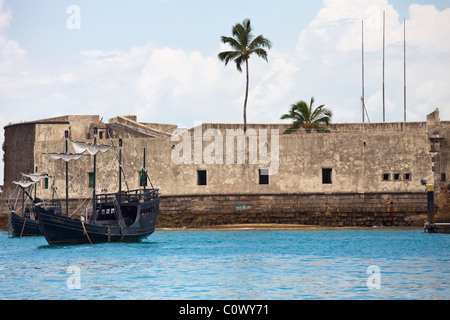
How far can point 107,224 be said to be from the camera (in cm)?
3375

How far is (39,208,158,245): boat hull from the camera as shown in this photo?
100 ft

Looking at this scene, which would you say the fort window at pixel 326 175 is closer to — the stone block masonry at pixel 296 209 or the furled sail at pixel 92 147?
the stone block masonry at pixel 296 209

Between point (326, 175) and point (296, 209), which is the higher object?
point (326, 175)

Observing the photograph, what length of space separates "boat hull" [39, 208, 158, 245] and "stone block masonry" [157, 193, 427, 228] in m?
7.96

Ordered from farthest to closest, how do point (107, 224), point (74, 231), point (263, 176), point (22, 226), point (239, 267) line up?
point (22, 226)
point (263, 176)
point (107, 224)
point (74, 231)
point (239, 267)

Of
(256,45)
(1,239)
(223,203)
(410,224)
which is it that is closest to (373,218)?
(410,224)

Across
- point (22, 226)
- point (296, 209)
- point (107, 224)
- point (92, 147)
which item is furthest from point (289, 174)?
point (22, 226)

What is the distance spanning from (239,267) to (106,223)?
1160 cm

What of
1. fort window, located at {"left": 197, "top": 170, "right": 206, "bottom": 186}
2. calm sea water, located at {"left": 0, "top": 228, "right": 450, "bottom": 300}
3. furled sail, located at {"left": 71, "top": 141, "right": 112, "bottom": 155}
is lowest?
calm sea water, located at {"left": 0, "top": 228, "right": 450, "bottom": 300}

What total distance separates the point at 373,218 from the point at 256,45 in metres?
12.5

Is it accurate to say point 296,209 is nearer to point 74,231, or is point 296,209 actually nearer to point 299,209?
point 299,209

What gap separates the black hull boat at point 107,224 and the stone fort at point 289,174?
4987mm

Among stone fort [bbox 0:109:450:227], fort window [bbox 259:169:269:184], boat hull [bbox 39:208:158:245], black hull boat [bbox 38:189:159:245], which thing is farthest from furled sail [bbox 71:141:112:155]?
fort window [bbox 259:169:269:184]

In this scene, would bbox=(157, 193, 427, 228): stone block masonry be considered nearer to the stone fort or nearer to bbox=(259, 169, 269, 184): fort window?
the stone fort
